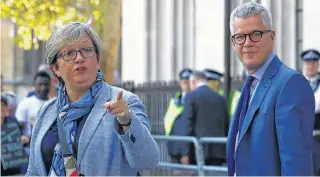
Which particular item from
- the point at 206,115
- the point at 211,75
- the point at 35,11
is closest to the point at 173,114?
the point at 211,75

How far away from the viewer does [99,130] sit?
3984 millimetres

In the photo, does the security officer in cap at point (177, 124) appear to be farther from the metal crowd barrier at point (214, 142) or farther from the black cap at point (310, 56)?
the black cap at point (310, 56)

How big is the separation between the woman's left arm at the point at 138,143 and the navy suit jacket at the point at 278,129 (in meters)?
0.55

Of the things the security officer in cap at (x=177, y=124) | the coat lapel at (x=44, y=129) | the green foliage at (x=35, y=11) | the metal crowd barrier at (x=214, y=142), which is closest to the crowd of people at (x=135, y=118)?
the coat lapel at (x=44, y=129)

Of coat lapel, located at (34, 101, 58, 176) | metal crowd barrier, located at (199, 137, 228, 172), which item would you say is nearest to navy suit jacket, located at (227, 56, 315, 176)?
coat lapel, located at (34, 101, 58, 176)

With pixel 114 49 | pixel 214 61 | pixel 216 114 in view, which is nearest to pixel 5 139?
pixel 216 114

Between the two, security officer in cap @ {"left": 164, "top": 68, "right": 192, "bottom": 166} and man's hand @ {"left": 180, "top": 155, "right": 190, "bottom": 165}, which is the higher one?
security officer in cap @ {"left": 164, "top": 68, "right": 192, "bottom": 166}

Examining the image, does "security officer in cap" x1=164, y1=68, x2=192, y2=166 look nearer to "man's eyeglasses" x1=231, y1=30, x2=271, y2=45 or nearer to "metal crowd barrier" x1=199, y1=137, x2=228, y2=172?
"metal crowd barrier" x1=199, y1=137, x2=228, y2=172

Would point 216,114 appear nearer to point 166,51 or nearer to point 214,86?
point 214,86

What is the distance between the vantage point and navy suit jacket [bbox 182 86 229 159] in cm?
1134

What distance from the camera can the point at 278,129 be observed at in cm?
409

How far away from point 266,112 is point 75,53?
3.47 ft

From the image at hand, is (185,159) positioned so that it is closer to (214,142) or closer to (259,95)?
(214,142)

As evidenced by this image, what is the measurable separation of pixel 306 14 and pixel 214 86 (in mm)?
4045
